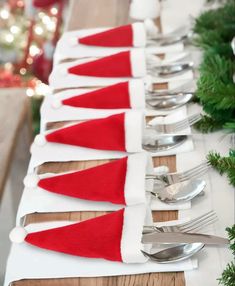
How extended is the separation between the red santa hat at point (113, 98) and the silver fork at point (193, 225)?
1.07ft

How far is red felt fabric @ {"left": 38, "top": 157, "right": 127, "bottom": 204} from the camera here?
85 centimetres

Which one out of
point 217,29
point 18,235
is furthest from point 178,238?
point 217,29

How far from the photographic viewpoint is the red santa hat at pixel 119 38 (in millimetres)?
1309

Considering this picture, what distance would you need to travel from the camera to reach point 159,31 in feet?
4.75

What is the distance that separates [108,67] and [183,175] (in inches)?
15.2

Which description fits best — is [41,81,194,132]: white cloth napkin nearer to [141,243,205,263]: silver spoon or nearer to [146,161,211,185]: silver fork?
[146,161,211,185]: silver fork

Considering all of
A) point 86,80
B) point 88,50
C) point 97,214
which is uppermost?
point 88,50

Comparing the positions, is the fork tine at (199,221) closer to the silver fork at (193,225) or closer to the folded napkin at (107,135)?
the silver fork at (193,225)

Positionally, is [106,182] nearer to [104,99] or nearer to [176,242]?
[176,242]

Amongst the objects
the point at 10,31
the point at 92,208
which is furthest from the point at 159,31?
the point at 10,31

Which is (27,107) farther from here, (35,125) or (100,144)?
(100,144)

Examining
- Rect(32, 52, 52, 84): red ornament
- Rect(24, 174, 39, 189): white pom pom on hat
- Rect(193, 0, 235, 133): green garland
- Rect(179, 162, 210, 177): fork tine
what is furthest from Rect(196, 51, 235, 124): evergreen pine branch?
Rect(32, 52, 52, 84): red ornament

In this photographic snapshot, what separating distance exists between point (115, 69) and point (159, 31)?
31cm

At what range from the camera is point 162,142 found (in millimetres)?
982
